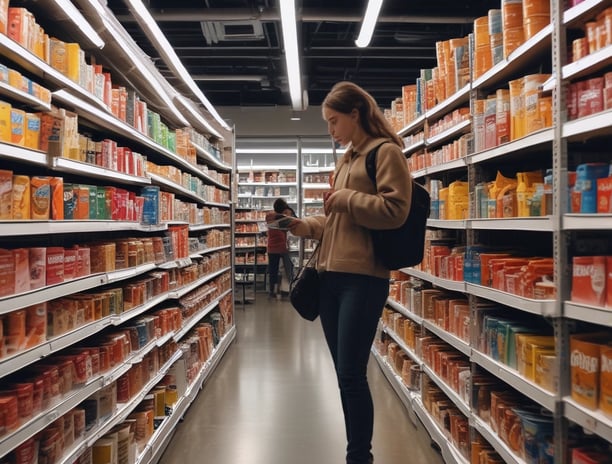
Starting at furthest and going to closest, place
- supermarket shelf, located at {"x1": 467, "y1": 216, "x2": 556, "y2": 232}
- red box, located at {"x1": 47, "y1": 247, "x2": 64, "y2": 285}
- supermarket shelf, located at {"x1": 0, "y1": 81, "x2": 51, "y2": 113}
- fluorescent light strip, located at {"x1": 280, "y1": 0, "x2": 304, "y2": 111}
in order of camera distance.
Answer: fluorescent light strip, located at {"x1": 280, "y1": 0, "x2": 304, "y2": 111}, red box, located at {"x1": 47, "y1": 247, "x2": 64, "y2": 285}, supermarket shelf, located at {"x1": 467, "y1": 216, "x2": 556, "y2": 232}, supermarket shelf, located at {"x1": 0, "y1": 81, "x2": 51, "y2": 113}

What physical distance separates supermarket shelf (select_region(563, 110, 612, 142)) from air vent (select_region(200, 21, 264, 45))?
604 cm

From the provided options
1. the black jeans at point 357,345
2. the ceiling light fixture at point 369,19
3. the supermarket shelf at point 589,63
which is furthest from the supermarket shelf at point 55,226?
the ceiling light fixture at point 369,19

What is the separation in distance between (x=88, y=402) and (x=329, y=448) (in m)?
1.53

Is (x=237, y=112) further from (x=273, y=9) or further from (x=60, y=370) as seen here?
(x=60, y=370)

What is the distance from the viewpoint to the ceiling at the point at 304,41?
690cm

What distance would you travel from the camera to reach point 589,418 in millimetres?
1705

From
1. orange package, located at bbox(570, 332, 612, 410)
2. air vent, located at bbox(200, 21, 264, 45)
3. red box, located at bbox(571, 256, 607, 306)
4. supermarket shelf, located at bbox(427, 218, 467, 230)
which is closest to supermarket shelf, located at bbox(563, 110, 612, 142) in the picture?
red box, located at bbox(571, 256, 607, 306)

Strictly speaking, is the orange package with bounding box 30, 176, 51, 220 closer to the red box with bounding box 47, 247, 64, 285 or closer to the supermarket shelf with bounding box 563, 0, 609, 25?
the red box with bounding box 47, 247, 64, 285

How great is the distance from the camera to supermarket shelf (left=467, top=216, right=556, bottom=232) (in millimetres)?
1995

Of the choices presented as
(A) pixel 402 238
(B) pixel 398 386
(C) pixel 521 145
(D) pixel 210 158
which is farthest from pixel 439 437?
(D) pixel 210 158

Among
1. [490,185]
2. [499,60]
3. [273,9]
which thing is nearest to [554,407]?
[490,185]

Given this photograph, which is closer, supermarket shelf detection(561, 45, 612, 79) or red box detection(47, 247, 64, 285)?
supermarket shelf detection(561, 45, 612, 79)

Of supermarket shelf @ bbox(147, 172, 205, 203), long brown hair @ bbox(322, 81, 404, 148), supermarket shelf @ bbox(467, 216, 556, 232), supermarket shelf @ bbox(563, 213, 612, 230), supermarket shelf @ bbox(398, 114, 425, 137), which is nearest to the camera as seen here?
supermarket shelf @ bbox(563, 213, 612, 230)

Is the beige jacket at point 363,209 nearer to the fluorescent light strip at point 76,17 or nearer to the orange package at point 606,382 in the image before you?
the orange package at point 606,382
